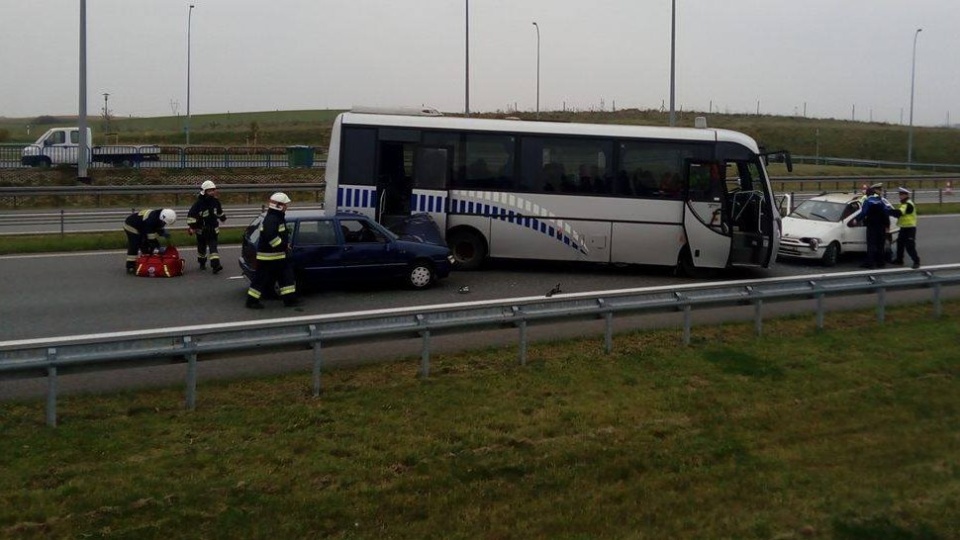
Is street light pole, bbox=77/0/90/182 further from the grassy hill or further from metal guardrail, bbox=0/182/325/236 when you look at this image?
the grassy hill

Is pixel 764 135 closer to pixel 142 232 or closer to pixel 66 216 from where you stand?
pixel 66 216

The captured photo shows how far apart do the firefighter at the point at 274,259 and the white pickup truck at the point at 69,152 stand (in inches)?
1192

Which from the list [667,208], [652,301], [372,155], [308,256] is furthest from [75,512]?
[667,208]

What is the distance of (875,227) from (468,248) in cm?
773

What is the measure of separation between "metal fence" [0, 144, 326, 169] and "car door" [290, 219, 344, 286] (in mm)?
28544

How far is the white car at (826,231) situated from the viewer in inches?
782

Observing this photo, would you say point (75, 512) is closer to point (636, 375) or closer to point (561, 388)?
point (561, 388)

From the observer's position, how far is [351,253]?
49.3 ft

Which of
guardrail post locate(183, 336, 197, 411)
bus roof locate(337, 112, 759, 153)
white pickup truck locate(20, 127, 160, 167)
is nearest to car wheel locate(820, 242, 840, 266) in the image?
bus roof locate(337, 112, 759, 153)

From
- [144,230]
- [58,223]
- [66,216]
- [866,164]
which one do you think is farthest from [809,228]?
[866,164]

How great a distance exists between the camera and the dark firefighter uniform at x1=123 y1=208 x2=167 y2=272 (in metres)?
16.6

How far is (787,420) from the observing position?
28.3 feet

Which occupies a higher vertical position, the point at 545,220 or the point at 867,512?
the point at 545,220

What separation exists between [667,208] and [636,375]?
808cm
